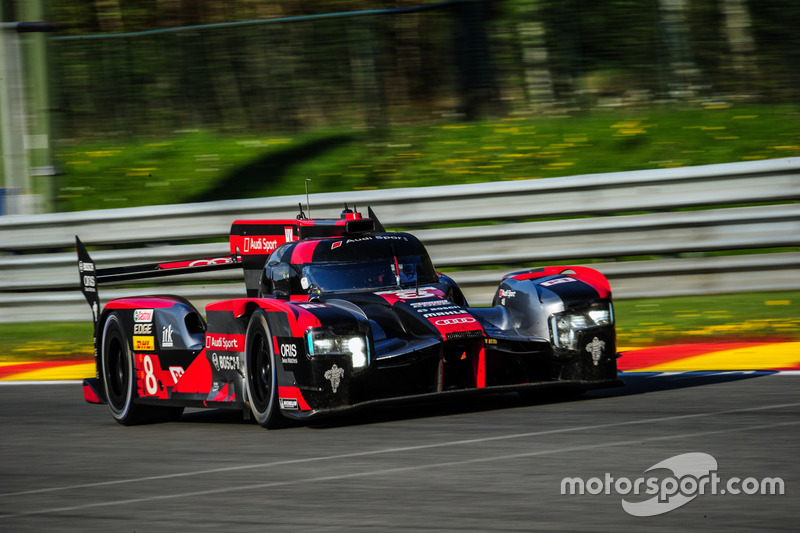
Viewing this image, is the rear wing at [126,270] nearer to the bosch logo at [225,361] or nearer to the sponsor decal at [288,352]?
the bosch logo at [225,361]

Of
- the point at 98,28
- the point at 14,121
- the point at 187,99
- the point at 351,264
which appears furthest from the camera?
the point at 98,28

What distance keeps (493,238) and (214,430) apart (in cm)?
461

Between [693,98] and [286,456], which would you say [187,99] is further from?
[286,456]

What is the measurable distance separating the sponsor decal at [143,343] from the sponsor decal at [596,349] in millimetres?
2921

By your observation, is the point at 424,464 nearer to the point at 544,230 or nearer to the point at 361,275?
the point at 361,275

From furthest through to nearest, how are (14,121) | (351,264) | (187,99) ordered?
(187,99), (14,121), (351,264)

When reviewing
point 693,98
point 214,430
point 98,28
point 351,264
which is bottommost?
point 214,430

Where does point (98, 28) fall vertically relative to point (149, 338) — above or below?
above

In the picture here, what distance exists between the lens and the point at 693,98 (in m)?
13.9

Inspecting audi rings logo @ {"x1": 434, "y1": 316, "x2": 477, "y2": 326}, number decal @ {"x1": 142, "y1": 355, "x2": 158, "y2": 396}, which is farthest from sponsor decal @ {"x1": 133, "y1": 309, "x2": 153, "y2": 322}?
audi rings logo @ {"x1": 434, "y1": 316, "x2": 477, "y2": 326}

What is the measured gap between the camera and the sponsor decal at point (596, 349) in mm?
7534

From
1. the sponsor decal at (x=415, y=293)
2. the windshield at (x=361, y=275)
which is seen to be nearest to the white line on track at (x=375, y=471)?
the sponsor decal at (x=415, y=293)

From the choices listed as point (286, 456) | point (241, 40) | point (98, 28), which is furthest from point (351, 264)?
point (98, 28)

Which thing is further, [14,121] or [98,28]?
[98,28]
